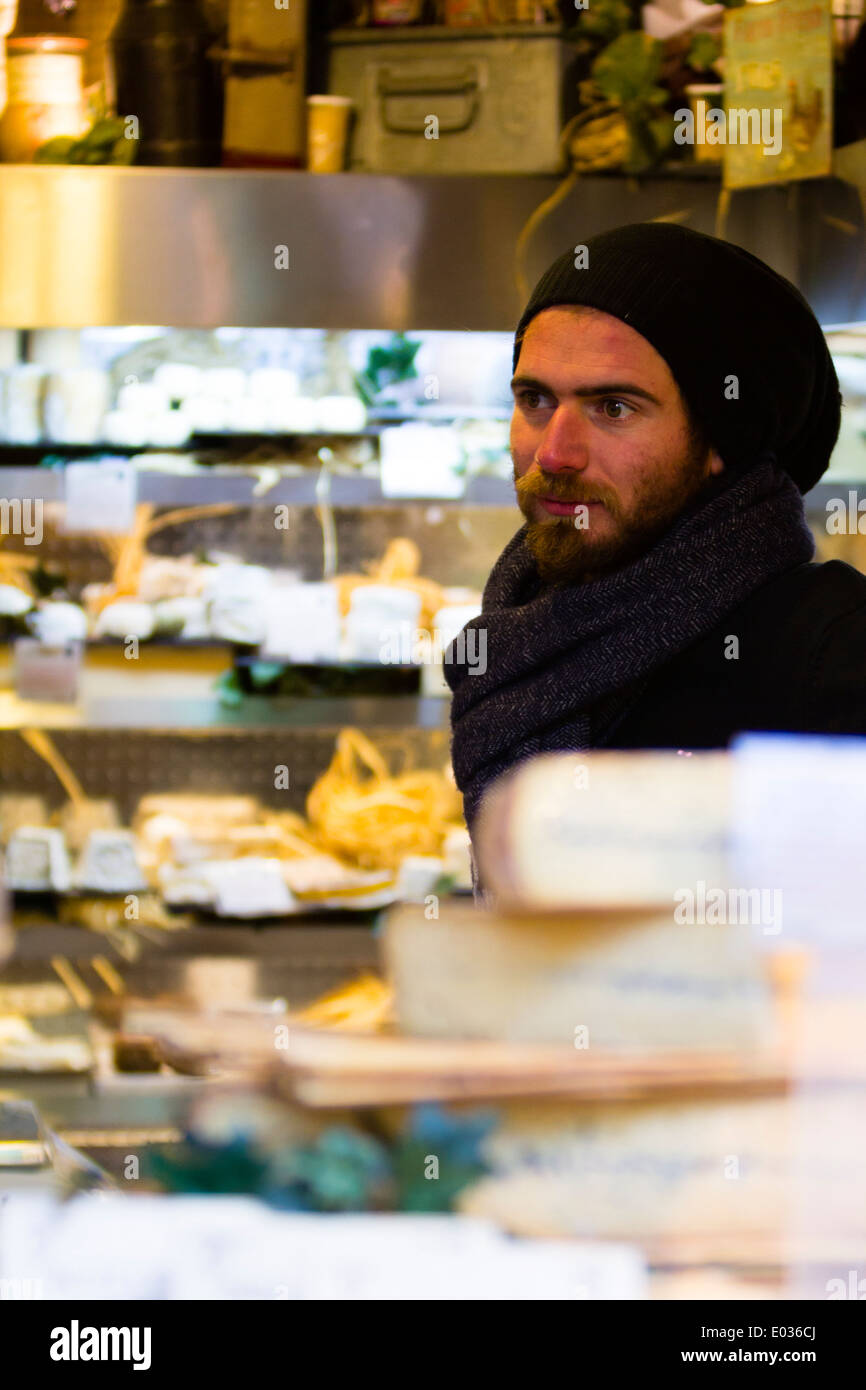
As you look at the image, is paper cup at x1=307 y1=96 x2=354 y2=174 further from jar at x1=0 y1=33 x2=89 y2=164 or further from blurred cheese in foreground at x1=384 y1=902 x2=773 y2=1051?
blurred cheese in foreground at x1=384 y1=902 x2=773 y2=1051

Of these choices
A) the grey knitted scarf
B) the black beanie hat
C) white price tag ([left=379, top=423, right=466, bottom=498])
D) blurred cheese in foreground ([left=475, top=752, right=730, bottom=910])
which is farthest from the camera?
white price tag ([left=379, top=423, right=466, bottom=498])

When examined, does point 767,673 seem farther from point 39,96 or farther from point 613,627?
point 39,96

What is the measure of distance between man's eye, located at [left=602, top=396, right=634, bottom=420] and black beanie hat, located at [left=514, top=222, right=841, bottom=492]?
0.06m

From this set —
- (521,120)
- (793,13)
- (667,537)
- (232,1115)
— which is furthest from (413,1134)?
(521,120)

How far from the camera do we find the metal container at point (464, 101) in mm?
3016

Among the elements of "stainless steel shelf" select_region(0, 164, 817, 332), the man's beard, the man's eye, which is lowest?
the man's beard

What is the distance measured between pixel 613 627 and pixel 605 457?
252 mm

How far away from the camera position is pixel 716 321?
153 centimetres

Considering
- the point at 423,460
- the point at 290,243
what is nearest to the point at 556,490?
the point at 290,243

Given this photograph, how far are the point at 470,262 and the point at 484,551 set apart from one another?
0.66 metres

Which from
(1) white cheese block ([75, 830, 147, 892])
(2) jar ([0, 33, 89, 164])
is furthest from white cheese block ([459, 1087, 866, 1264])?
(2) jar ([0, 33, 89, 164])

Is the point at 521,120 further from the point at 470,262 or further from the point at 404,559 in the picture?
the point at 404,559

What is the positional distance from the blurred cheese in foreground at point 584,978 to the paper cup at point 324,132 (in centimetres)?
257

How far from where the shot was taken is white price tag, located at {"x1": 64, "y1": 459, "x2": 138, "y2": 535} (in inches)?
132
